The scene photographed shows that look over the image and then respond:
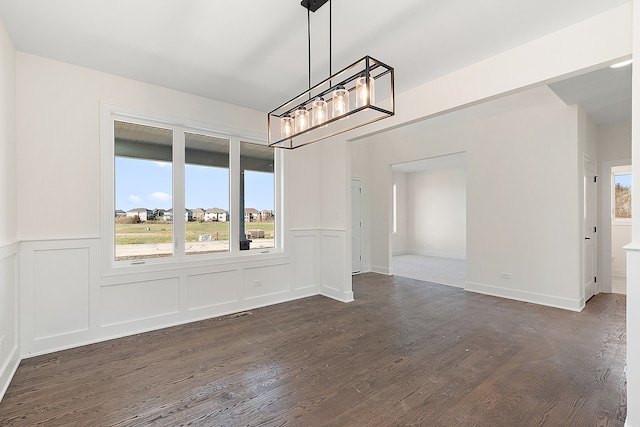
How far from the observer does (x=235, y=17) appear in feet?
7.43

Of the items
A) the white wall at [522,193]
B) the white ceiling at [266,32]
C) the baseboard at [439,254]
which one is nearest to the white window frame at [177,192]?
the white ceiling at [266,32]

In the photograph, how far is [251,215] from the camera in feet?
14.3

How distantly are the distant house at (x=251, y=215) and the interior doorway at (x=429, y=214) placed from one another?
4.60 meters

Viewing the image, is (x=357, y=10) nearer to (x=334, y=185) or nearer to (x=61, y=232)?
(x=334, y=185)

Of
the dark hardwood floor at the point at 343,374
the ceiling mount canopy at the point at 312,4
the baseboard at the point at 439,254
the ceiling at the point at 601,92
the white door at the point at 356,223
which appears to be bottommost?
the dark hardwood floor at the point at 343,374

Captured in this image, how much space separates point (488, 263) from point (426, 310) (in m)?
1.59

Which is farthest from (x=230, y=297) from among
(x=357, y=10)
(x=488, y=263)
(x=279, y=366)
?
(x=488, y=263)

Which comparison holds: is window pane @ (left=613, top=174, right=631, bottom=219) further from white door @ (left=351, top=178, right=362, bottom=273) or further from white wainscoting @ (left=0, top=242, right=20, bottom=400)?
white wainscoting @ (left=0, top=242, right=20, bottom=400)

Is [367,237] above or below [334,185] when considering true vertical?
below

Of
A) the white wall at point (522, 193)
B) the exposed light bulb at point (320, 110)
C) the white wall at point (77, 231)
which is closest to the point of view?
the exposed light bulb at point (320, 110)

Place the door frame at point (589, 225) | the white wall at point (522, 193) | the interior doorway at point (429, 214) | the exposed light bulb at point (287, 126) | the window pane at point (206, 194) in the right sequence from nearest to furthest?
the exposed light bulb at point (287, 126)
the window pane at point (206, 194)
the white wall at point (522, 193)
the door frame at point (589, 225)
the interior doorway at point (429, 214)

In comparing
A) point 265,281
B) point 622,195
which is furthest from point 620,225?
point 265,281

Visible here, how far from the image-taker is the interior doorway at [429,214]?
8.87 meters

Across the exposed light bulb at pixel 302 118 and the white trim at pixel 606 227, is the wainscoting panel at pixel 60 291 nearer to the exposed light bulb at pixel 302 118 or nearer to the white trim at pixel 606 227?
the exposed light bulb at pixel 302 118
